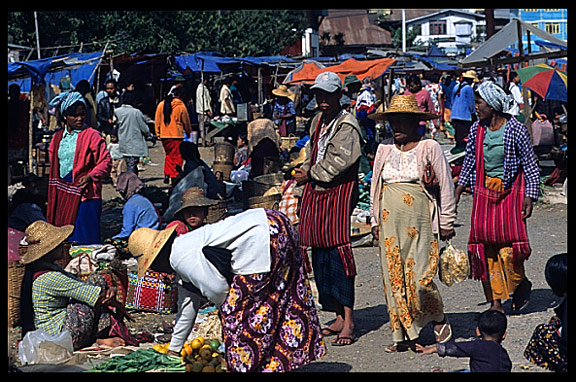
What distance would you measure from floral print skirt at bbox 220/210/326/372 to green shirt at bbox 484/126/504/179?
1.96 m

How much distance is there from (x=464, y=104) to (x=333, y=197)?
10.2 meters

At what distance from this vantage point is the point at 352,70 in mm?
14367

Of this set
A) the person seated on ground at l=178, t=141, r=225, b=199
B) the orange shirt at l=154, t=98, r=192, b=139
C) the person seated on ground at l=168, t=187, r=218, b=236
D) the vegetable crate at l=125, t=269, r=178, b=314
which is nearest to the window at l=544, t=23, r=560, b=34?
the orange shirt at l=154, t=98, r=192, b=139

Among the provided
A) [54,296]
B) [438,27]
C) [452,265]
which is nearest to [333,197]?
[452,265]

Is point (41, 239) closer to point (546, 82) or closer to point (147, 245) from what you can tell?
→ point (147, 245)

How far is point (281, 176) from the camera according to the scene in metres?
10.7

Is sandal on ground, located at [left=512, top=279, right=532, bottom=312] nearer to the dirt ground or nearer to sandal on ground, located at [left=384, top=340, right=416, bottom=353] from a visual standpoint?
the dirt ground

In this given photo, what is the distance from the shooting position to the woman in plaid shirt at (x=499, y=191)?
5637 millimetres

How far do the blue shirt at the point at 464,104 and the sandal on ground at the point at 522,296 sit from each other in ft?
30.5

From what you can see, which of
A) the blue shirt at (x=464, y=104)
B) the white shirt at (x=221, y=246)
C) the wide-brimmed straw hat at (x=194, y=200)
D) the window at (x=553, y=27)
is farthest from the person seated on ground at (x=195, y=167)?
the window at (x=553, y=27)

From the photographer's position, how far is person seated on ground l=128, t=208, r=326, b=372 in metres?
4.17

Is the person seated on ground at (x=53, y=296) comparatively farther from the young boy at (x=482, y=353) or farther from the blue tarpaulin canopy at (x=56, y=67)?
the blue tarpaulin canopy at (x=56, y=67)
